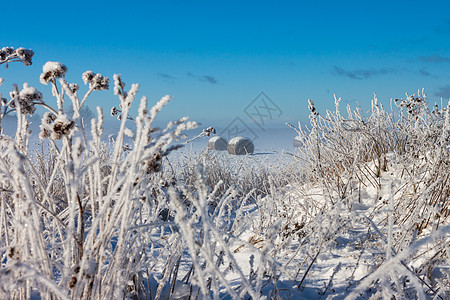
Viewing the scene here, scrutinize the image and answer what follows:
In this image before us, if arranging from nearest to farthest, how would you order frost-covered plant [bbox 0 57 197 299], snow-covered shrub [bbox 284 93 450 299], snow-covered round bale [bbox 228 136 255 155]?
frost-covered plant [bbox 0 57 197 299], snow-covered shrub [bbox 284 93 450 299], snow-covered round bale [bbox 228 136 255 155]

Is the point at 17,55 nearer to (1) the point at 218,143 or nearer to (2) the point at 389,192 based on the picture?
(2) the point at 389,192

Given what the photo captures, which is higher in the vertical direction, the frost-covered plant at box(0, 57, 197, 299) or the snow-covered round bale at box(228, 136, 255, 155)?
the snow-covered round bale at box(228, 136, 255, 155)

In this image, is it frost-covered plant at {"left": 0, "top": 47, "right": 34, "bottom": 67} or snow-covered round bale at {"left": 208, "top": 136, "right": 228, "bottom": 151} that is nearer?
frost-covered plant at {"left": 0, "top": 47, "right": 34, "bottom": 67}

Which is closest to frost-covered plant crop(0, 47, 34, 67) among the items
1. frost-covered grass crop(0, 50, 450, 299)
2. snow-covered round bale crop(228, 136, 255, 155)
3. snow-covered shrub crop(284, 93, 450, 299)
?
frost-covered grass crop(0, 50, 450, 299)

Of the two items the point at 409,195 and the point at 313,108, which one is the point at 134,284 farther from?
the point at 409,195

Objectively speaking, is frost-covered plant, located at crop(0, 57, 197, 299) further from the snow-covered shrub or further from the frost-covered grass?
the snow-covered shrub

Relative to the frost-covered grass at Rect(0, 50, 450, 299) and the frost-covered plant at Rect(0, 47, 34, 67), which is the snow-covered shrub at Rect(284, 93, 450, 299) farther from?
the frost-covered plant at Rect(0, 47, 34, 67)

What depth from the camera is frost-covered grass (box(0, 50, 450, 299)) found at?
3.04 feet

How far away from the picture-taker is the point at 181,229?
3.43ft

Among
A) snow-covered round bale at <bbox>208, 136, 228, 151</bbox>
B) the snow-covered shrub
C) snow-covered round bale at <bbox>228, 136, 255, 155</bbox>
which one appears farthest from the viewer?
snow-covered round bale at <bbox>208, 136, 228, 151</bbox>

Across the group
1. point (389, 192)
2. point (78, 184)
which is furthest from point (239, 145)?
point (78, 184)

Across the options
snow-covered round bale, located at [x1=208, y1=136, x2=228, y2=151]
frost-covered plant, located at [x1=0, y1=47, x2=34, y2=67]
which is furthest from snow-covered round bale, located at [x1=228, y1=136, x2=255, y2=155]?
frost-covered plant, located at [x1=0, y1=47, x2=34, y2=67]

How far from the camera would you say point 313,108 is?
9.16 ft

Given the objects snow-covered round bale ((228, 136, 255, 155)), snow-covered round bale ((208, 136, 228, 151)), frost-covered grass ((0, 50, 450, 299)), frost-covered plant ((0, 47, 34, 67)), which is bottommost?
frost-covered grass ((0, 50, 450, 299))
